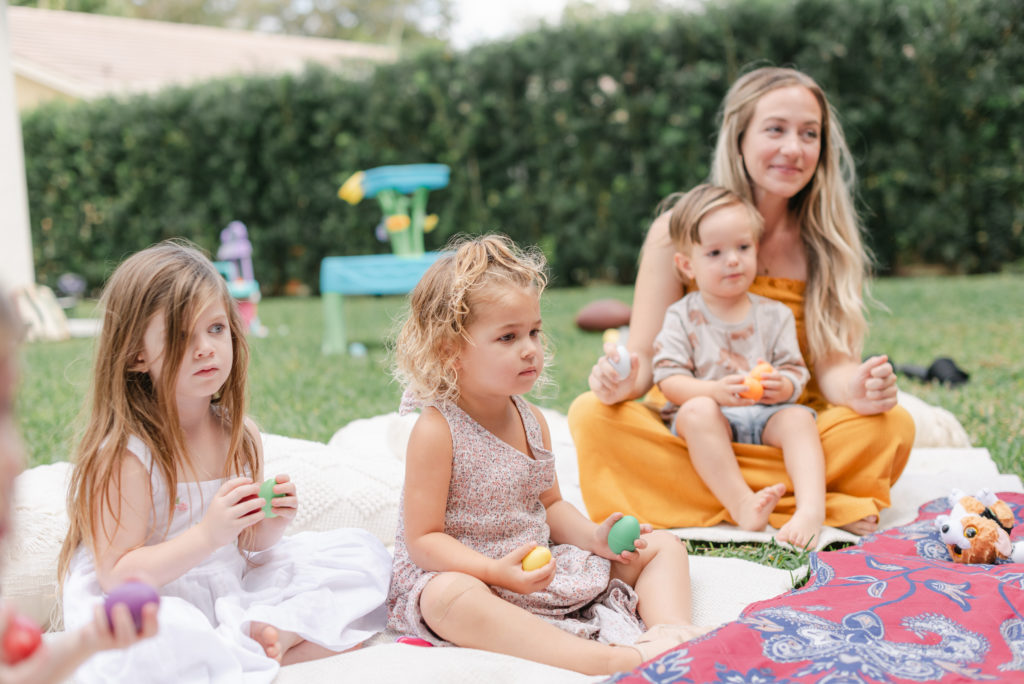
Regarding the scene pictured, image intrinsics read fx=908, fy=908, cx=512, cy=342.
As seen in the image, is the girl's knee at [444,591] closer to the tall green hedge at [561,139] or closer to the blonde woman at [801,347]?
the blonde woman at [801,347]

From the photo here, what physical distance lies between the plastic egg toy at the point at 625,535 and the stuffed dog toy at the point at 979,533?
0.98m

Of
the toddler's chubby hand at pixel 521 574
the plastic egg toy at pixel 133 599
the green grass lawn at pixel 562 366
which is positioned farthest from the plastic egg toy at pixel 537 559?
the plastic egg toy at pixel 133 599

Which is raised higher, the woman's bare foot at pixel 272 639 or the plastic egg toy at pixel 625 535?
the plastic egg toy at pixel 625 535

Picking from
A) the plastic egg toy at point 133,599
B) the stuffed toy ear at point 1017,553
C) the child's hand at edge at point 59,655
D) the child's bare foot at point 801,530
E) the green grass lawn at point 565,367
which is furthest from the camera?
the green grass lawn at point 565,367

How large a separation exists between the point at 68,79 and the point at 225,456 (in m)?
19.1

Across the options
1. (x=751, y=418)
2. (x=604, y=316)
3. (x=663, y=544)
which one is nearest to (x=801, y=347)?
(x=751, y=418)

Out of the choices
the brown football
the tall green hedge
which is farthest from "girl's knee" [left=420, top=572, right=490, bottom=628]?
the tall green hedge

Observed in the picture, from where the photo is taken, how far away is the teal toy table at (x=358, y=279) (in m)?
7.44

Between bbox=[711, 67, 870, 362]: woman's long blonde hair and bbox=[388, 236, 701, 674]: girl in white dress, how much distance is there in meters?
1.37

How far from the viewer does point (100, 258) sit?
43.9ft

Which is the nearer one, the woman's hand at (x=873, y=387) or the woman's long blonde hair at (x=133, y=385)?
the woman's long blonde hair at (x=133, y=385)

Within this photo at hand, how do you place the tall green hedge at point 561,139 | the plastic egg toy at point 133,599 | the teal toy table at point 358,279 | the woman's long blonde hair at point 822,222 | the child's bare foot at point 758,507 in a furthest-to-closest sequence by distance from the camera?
the tall green hedge at point 561,139 → the teal toy table at point 358,279 → the woman's long blonde hair at point 822,222 → the child's bare foot at point 758,507 → the plastic egg toy at point 133,599

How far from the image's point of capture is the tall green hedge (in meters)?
9.57

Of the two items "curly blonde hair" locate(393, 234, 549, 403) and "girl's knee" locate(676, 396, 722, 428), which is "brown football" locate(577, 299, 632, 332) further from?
"curly blonde hair" locate(393, 234, 549, 403)
